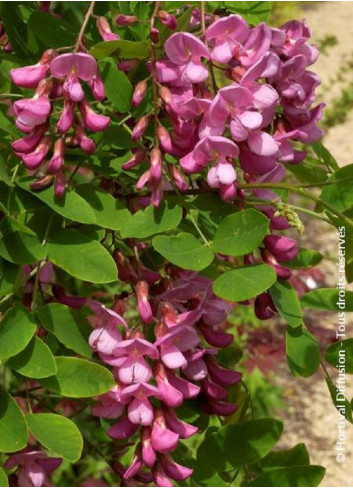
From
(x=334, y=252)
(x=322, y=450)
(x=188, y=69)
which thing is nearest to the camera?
(x=188, y=69)

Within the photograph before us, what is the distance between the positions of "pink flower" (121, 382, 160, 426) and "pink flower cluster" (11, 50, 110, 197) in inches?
8.4

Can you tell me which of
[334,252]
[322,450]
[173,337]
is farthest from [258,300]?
[334,252]

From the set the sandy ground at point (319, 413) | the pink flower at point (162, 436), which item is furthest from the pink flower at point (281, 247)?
the sandy ground at point (319, 413)

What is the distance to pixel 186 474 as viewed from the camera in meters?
0.86

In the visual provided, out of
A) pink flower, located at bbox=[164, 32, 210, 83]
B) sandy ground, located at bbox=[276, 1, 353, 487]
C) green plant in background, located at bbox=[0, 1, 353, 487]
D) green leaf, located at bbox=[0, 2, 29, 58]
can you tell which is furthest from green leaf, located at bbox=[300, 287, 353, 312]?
sandy ground, located at bbox=[276, 1, 353, 487]

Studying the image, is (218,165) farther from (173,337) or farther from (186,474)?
(186,474)

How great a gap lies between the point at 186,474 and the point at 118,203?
1.00ft

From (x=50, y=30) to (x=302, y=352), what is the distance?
457 millimetres

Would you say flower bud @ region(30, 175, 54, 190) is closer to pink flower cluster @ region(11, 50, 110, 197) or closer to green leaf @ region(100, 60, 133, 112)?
pink flower cluster @ region(11, 50, 110, 197)

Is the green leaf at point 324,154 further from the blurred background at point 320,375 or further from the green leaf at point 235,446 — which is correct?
the blurred background at point 320,375

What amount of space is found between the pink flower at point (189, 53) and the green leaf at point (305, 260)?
0.27 meters

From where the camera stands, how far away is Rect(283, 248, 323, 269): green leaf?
0.93m

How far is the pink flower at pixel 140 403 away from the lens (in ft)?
2.66

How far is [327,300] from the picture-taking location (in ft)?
3.11
